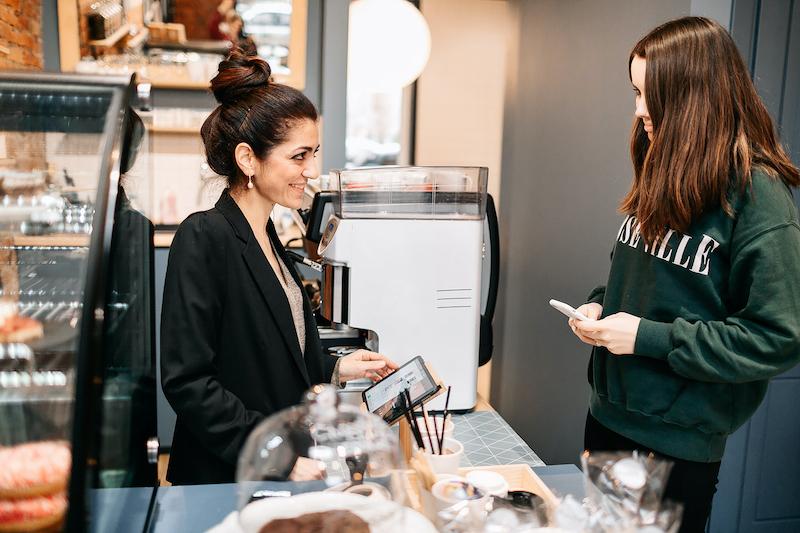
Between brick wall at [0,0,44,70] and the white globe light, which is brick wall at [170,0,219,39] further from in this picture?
the white globe light

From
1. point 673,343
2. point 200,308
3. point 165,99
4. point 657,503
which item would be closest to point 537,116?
point 165,99

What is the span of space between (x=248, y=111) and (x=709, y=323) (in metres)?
1.13

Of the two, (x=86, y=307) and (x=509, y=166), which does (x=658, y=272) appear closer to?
(x=86, y=307)

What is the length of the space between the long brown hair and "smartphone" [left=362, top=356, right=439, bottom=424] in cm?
63

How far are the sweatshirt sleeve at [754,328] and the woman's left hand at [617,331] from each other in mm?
63

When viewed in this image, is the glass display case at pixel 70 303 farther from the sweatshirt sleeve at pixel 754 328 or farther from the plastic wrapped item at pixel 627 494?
the sweatshirt sleeve at pixel 754 328

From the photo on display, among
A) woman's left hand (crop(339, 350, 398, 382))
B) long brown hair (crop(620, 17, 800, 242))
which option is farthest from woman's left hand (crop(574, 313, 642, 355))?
woman's left hand (crop(339, 350, 398, 382))

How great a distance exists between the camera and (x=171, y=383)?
1.31m

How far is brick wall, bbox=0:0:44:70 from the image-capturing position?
293cm

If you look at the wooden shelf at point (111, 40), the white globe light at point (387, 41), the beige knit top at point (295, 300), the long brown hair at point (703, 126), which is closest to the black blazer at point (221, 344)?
the beige knit top at point (295, 300)

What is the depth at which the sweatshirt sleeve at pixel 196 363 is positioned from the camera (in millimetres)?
1308

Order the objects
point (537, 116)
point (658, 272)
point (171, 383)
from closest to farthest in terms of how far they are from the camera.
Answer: point (171, 383)
point (658, 272)
point (537, 116)

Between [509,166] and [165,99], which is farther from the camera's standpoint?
[509,166]

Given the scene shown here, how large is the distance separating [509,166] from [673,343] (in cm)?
262
